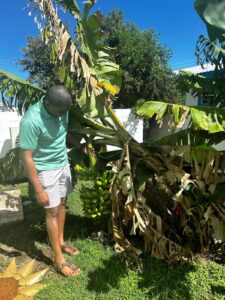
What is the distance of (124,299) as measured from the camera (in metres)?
2.88

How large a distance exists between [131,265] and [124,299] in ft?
1.54

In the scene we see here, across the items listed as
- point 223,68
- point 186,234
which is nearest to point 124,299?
point 186,234

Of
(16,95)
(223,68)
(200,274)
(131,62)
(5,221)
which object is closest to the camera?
(200,274)

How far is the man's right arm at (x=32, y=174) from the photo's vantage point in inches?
113

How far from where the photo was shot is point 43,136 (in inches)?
117

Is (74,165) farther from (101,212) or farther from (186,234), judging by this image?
(186,234)

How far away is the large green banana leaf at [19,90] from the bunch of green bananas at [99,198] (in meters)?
1.37

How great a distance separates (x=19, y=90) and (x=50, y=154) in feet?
4.75

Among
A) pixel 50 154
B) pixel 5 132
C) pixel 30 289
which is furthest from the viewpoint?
pixel 5 132

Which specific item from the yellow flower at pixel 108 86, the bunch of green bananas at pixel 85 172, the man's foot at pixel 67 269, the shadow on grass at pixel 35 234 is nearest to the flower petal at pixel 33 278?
the man's foot at pixel 67 269

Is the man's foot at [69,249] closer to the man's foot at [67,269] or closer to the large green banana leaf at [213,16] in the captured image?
the man's foot at [67,269]

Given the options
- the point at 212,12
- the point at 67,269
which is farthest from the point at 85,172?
the point at 212,12

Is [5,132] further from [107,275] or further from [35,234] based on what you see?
[107,275]

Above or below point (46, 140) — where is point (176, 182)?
below
